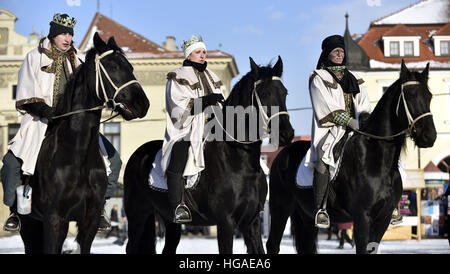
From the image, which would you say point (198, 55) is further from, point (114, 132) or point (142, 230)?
point (114, 132)

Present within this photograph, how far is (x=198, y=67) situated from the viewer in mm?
9266

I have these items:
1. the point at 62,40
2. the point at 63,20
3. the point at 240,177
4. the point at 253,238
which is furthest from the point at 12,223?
the point at 253,238

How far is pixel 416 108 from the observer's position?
8.55 m

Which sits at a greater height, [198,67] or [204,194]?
[198,67]

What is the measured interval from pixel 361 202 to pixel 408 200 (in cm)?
2047

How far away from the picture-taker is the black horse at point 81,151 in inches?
291

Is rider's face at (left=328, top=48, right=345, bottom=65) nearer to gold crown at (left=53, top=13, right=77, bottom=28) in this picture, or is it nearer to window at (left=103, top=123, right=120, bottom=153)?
gold crown at (left=53, top=13, right=77, bottom=28)

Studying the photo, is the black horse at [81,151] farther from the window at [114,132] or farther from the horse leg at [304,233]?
the window at [114,132]

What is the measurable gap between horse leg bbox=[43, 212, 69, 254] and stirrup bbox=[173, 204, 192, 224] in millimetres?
1718

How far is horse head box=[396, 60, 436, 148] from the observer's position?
8.40m

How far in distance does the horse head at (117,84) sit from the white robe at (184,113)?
4.70ft

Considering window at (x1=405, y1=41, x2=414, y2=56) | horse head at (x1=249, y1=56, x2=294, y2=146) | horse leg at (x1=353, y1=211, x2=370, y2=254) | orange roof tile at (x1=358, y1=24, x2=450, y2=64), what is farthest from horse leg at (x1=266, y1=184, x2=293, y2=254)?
window at (x1=405, y1=41, x2=414, y2=56)

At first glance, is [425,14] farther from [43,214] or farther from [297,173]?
[43,214]
